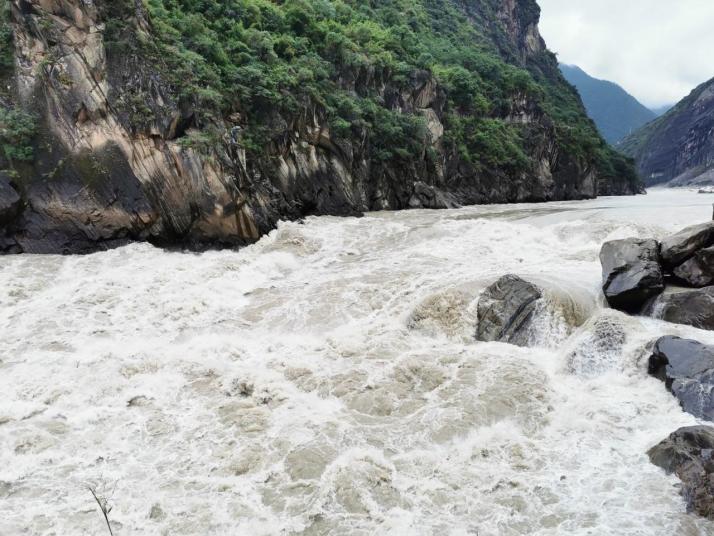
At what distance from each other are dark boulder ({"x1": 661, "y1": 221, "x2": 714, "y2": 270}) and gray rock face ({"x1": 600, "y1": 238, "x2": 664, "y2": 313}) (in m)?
0.26

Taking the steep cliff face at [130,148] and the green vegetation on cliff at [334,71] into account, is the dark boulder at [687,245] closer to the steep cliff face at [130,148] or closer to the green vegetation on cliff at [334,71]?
the steep cliff face at [130,148]

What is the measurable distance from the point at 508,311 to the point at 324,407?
5019 mm

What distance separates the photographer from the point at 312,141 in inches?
973

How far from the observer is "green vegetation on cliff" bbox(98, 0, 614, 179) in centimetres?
2034

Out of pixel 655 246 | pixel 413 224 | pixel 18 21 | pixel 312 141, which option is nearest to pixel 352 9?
pixel 312 141

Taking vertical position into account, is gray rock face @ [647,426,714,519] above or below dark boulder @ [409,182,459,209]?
below

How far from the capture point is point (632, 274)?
10.9 meters

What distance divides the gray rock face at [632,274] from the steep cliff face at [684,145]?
330ft

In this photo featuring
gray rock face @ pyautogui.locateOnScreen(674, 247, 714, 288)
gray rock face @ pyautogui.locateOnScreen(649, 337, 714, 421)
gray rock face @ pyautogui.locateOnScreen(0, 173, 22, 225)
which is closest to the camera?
gray rock face @ pyautogui.locateOnScreen(649, 337, 714, 421)

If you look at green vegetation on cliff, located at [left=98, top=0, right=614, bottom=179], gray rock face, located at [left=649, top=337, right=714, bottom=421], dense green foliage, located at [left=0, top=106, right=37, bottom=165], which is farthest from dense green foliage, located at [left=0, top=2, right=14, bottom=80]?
gray rock face, located at [left=649, top=337, right=714, bottom=421]

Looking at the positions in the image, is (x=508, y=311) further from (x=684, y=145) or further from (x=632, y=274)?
(x=684, y=145)

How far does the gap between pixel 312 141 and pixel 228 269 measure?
450 inches

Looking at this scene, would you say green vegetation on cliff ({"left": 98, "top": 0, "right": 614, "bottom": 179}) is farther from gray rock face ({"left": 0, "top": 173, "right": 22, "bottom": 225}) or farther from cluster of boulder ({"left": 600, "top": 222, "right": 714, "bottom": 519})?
cluster of boulder ({"left": 600, "top": 222, "right": 714, "bottom": 519})

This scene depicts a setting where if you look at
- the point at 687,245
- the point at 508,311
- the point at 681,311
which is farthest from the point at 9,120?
the point at 687,245
